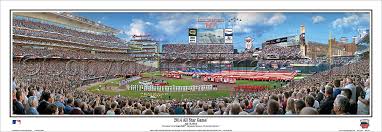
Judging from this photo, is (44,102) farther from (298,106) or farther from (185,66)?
(298,106)

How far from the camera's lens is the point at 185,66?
23.8 ft

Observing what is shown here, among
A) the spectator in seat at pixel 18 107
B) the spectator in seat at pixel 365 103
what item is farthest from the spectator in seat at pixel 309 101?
the spectator in seat at pixel 18 107

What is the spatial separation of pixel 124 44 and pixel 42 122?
174 cm

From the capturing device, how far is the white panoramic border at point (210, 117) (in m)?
6.74

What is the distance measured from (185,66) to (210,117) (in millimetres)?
957

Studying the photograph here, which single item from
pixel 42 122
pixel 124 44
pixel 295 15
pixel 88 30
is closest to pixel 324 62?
pixel 295 15

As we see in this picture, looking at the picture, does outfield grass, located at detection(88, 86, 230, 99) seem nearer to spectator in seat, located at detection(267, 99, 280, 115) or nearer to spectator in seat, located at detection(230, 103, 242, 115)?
spectator in seat, located at detection(230, 103, 242, 115)

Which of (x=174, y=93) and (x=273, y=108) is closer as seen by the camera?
(x=273, y=108)

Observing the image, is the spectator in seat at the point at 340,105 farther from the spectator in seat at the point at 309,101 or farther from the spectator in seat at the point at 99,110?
the spectator in seat at the point at 99,110

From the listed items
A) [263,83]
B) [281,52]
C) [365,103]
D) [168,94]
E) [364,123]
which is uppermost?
[281,52]

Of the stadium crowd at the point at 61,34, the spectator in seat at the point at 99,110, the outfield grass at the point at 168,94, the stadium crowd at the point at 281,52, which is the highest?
the stadium crowd at the point at 61,34

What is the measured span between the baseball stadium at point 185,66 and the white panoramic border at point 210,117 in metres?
0.11

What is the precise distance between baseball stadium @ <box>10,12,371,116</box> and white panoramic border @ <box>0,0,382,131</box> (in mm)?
106

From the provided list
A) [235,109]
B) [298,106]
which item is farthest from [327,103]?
[235,109]
